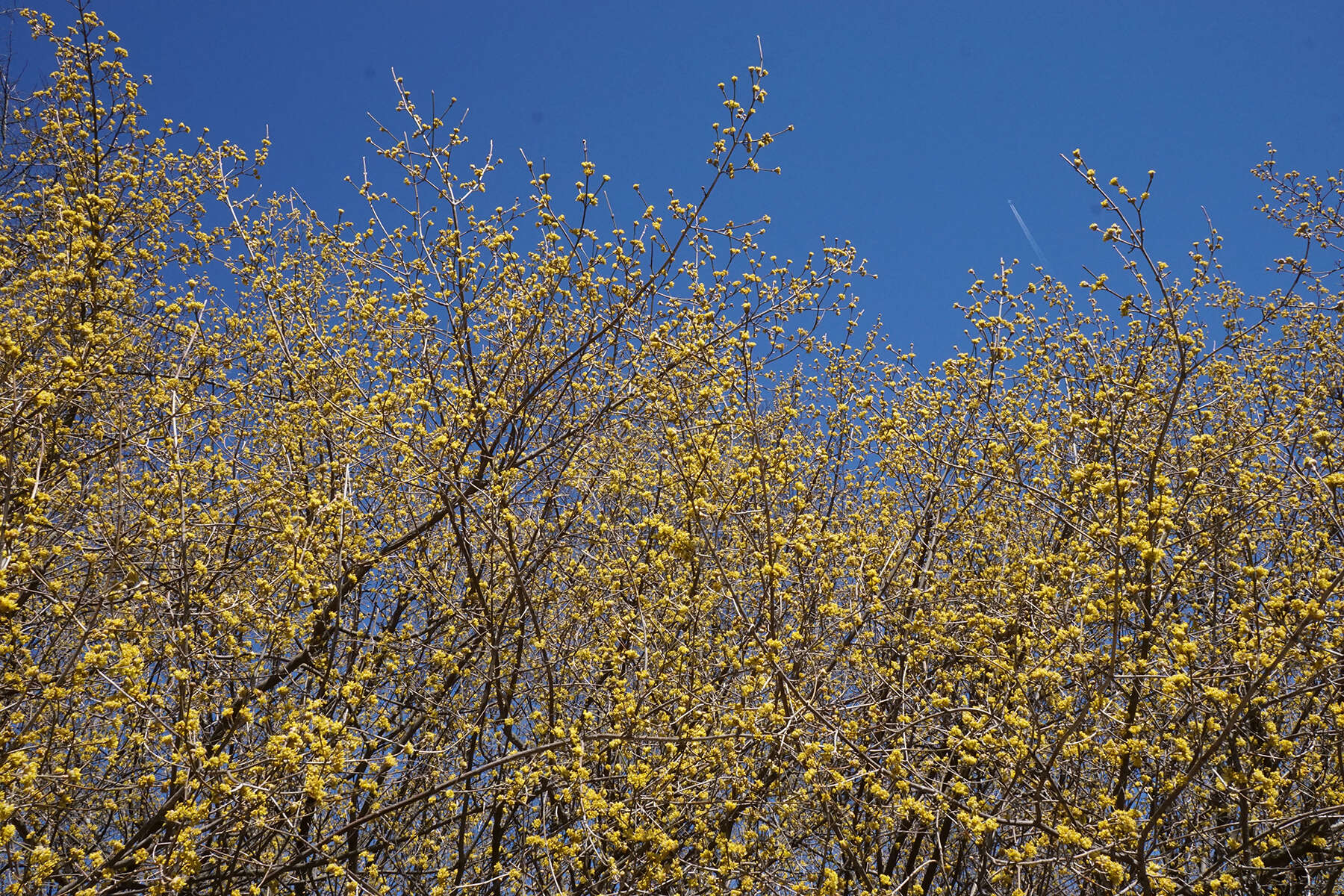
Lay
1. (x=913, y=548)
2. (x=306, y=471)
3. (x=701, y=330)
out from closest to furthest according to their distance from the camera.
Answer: (x=701, y=330), (x=306, y=471), (x=913, y=548)

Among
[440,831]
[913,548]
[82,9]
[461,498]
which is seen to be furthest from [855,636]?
[82,9]

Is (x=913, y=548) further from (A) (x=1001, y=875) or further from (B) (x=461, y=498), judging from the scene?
(B) (x=461, y=498)

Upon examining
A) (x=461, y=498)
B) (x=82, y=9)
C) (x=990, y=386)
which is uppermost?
(x=82, y=9)

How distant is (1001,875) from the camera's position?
4215mm

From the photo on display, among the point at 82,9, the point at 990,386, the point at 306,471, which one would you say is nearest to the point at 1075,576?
the point at 990,386

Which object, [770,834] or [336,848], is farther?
[336,848]

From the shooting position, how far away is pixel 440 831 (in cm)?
699

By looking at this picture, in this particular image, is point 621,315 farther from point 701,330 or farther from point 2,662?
point 2,662

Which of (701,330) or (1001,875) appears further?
(701,330)

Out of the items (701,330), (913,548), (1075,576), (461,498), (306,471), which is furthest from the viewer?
(913,548)

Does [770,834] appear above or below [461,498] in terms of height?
below

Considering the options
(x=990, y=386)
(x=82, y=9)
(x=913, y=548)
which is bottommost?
(x=913, y=548)

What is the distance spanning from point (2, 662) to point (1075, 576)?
5.81 meters

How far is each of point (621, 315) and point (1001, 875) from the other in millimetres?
3430
